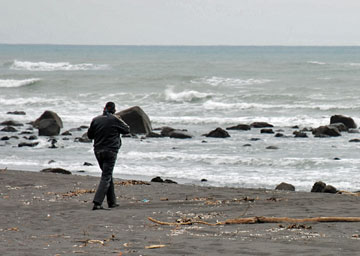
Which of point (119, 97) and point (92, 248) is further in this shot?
point (119, 97)

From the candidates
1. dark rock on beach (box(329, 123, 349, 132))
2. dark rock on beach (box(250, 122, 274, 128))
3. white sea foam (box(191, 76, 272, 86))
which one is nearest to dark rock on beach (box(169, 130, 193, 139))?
dark rock on beach (box(250, 122, 274, 128))

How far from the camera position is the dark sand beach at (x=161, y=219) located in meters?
7.70

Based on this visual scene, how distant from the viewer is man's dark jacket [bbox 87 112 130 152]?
1100 centimetres

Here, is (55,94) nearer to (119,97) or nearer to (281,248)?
(119,97)

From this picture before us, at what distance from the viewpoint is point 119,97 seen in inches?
1903

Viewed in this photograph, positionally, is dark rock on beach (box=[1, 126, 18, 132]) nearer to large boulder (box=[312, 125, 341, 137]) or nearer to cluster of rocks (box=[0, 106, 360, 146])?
cluster of rocks (box=[0, 106, 360, 146])

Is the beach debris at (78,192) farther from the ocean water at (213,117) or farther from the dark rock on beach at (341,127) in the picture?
the dark rock on beach at (341,127)

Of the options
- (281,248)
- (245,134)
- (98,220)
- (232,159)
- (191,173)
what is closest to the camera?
(281,248)

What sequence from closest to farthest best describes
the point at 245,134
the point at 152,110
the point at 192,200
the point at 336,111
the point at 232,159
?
1. the point at 192,200
2. the point at 232,159
3. the point at 245,134
4. the point at 336,111
5. the point at 152,110

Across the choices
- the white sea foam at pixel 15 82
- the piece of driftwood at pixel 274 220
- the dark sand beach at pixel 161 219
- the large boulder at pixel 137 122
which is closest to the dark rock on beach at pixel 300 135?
the large boulder at pixel 137 122

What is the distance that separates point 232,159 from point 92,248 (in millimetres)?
12542

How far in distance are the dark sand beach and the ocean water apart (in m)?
3.07

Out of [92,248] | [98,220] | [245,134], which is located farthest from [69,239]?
[245,134]

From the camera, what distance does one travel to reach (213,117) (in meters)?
36.1
